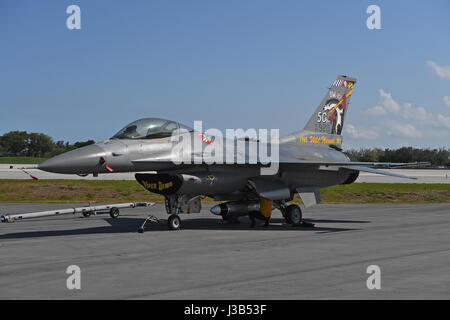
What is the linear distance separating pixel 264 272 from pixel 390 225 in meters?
10.4

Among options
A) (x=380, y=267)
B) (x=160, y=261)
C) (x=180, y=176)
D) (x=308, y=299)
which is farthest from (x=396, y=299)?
(x=180, y=176)

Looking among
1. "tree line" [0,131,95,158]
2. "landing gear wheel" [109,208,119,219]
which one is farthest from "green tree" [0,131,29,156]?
"landing gear wheel" [109,208,119,219]

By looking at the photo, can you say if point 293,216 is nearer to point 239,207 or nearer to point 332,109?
point 239,207

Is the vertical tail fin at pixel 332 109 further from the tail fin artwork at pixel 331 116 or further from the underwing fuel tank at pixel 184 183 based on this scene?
the underwing fuel tank at pixel 184 183

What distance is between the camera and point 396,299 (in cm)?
709

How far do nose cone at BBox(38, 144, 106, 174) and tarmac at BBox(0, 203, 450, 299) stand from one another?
188 centimetres

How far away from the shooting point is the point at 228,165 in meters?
16.8

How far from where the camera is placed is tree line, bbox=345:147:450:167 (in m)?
85.5

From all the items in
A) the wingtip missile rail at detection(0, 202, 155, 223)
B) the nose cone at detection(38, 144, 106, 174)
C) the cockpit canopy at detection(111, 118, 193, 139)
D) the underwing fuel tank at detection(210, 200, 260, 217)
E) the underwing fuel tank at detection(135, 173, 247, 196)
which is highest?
the cockpit canopy at detection(111, 118, 193, 139)

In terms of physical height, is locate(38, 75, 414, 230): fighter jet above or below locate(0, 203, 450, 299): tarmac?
above

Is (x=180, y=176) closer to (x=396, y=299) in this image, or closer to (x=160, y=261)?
(x=160, y=261)

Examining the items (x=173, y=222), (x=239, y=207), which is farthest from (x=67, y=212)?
(x=239, y=207)

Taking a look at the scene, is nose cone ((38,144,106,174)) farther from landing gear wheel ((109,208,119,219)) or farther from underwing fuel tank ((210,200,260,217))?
landing gear wheel ((109,208,119,219))
